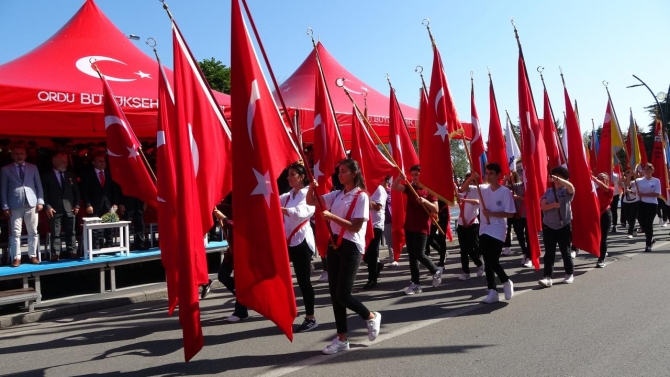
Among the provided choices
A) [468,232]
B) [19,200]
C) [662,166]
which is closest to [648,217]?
[662,166]

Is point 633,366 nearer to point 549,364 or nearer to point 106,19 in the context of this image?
point 549,364

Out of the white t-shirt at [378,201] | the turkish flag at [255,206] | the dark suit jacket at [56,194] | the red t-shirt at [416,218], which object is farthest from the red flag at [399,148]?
the dark suit jacket at [56,194]

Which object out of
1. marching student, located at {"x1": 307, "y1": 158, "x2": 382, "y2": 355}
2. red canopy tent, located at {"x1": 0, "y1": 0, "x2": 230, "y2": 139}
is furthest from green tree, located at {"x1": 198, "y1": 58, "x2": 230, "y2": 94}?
marching student, located at {"x1": 307, "y1": 158, "x2": 382, "y2": 355}

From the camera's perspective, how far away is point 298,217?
617cm

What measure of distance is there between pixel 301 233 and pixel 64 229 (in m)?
5.28

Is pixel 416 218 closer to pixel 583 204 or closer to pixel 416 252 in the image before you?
pixel 416 252

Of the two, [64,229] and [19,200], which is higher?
[19,200]

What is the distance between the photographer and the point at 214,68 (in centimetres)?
3603

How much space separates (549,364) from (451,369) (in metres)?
0.81

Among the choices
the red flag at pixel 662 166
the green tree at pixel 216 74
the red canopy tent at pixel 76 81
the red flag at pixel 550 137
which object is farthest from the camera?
the green tree at pixel 216 74

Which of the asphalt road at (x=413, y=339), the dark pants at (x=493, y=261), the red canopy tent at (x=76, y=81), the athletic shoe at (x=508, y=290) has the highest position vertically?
the red canopy tent at (x=76, y=81)

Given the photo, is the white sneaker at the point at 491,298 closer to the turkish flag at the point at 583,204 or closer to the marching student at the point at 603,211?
the turkish flag at the point at 583,204

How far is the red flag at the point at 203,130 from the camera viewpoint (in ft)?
17.4

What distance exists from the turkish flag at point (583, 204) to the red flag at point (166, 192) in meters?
6.63
